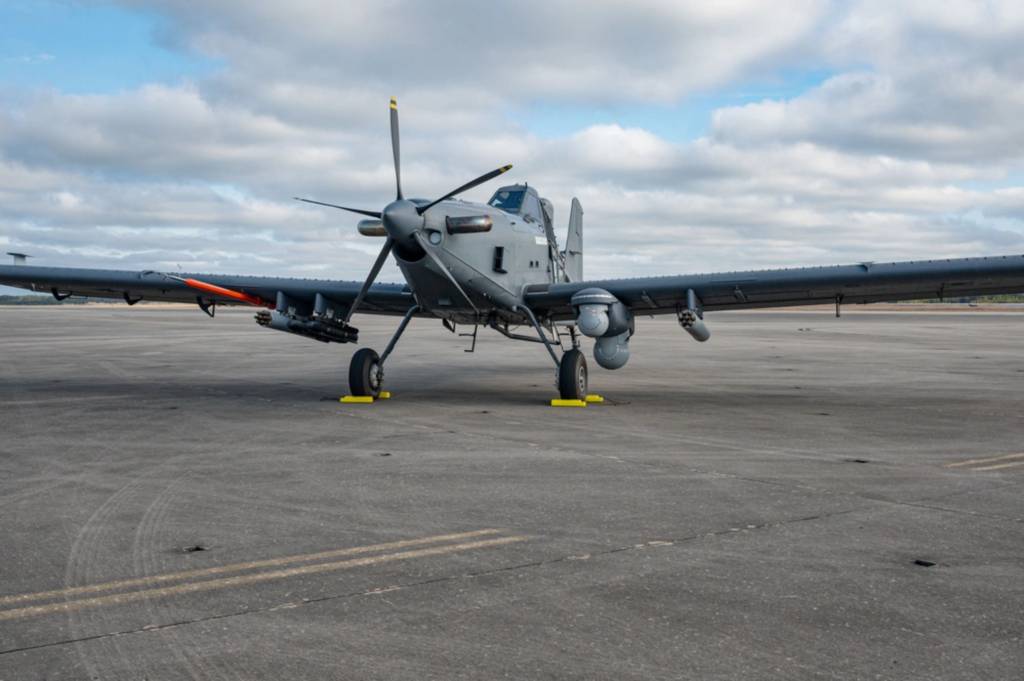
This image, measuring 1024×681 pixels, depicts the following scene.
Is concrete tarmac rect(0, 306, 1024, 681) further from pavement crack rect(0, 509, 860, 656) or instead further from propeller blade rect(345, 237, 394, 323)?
propeller blade rect(345, 237, 394, 323)

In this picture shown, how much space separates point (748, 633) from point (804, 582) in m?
0.99

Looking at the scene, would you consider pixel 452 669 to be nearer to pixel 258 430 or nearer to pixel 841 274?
pixel 258 430

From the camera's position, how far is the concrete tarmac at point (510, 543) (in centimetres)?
412

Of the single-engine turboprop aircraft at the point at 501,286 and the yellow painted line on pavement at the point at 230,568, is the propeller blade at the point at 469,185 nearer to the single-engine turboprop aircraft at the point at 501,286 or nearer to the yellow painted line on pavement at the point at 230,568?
the single-engine turboprop aircraft at the point at 501,286

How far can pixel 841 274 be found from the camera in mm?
15125

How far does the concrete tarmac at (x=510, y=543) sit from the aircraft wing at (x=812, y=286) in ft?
7.23

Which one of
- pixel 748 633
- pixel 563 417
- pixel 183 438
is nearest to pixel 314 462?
pixel 183 438

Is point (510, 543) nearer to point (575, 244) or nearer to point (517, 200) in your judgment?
point (517, 200)

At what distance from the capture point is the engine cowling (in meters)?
15.7

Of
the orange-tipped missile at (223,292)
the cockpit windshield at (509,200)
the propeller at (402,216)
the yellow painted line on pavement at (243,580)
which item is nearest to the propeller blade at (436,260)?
the propeller at (402,216)

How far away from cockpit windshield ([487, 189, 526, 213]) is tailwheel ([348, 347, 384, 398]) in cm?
390

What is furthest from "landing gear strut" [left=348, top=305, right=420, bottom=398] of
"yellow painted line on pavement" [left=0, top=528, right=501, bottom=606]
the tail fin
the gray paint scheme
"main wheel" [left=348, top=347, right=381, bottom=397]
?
"yellow painted line on pavement" [left=0, top=528, right=501, bottom=606]

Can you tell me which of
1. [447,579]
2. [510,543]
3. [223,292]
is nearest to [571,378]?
[223,292]

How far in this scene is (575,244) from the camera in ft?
71.7
